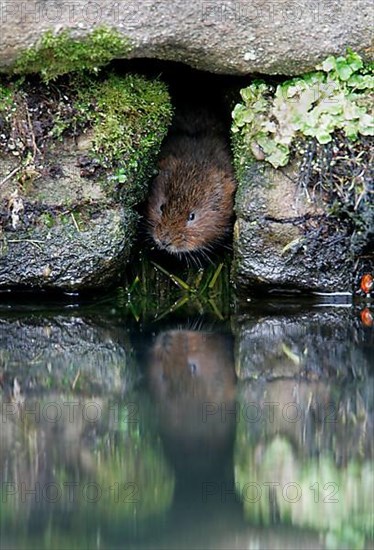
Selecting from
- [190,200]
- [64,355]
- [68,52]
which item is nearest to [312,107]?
[190,200]

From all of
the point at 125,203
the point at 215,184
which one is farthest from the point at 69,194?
the point at 215,184

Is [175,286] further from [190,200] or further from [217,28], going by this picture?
[217,28]

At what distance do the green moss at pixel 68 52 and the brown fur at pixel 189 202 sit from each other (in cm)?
96

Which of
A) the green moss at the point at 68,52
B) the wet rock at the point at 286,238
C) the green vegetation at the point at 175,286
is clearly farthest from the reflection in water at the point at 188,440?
the green moss at the point at 68,52

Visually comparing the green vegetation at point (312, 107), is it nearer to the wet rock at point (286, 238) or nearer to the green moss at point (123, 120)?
the wet rock at point (286, 238)

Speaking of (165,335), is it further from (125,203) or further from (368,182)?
(368,182)

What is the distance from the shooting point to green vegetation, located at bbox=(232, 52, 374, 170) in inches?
193

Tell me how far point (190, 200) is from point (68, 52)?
4.08ft

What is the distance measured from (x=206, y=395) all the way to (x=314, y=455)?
63cm

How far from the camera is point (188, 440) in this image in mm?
3369

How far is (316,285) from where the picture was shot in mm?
5234

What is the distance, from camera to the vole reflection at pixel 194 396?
10.8 feet

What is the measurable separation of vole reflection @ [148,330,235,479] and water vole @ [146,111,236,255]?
100 centimetres

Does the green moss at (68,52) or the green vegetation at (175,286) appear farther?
the green vegetation at (175,286)
